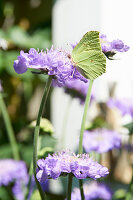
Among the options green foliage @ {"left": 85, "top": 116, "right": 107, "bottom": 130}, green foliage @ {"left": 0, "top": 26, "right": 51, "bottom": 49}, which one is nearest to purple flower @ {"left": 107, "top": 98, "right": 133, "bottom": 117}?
green foliage @ {"left": 85, "top": 116, "right": 107, "bottom": 130}

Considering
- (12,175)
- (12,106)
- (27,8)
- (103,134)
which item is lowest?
(12,106)

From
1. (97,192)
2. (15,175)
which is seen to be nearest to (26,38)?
(15,175)

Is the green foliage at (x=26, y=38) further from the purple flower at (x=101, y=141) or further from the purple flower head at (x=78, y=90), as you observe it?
the purple flower at (x=101, y=141)

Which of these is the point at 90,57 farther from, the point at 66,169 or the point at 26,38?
the point at 26,38

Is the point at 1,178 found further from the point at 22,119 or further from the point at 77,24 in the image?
the point at 22,119

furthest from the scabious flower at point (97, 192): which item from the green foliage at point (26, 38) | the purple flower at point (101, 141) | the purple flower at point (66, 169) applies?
the green foliage at point (26, 38)

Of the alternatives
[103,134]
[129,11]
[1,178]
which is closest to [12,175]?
[1,178]
